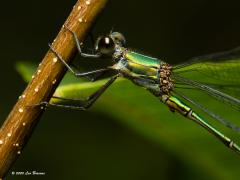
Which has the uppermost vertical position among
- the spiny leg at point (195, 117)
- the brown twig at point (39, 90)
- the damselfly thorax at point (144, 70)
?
the damselfly thorax at point (144, 70)

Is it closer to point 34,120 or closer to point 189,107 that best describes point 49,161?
point 189,107

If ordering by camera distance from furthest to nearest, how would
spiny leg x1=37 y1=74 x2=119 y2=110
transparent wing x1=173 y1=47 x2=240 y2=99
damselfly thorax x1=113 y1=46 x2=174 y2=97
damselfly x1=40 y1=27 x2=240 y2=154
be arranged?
damselfly thorax x1=113 y1=46 x2=174 y2=97, damselfly x1=40 y1=27 x2=240 y2=154, spiny leg x1=37 y1=74 x2=119 y2=110, transparent wing x1=173 y1=47 x2=240 y2=99

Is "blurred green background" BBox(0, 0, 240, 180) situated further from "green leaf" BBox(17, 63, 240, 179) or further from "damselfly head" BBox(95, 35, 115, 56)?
"damselfly head" BBox(95, 35, 115, 56)

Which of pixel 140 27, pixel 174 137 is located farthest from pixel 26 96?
pixel 140 27

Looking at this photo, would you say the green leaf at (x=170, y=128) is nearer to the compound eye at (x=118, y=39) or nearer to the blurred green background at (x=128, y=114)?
the blurred green background at (x=128, y=114)

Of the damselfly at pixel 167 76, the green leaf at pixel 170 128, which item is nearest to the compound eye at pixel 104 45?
the damselfly at pixel 167 76

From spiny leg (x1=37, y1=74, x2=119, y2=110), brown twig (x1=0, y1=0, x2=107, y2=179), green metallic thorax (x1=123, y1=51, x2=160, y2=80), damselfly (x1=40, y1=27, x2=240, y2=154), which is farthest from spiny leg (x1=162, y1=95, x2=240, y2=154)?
brown twig (x1=0, y1=0, x2=107, y2=179)

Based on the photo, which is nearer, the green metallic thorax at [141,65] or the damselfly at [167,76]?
the damselfly at [167,76]

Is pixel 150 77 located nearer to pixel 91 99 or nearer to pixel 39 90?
pixel 91 99
